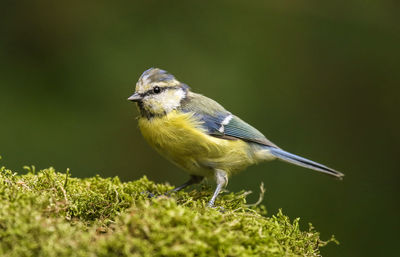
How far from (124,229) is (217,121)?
4.47 feet

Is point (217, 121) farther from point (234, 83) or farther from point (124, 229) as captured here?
point (234, 83)

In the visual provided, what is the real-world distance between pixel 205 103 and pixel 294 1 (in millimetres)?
2396

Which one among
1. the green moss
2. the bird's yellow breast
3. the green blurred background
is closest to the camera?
the green moss

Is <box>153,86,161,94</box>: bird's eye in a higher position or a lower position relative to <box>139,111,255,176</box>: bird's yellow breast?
higher

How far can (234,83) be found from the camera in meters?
4.54

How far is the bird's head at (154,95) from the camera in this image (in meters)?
2.57

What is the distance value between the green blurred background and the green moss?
7.91 feet

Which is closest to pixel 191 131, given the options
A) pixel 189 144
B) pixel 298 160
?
pixel 189 144

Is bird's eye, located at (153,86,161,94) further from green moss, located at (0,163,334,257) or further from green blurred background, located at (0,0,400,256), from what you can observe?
green blurred background, located at (0,0,400,256)

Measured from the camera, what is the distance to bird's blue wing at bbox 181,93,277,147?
2.63m

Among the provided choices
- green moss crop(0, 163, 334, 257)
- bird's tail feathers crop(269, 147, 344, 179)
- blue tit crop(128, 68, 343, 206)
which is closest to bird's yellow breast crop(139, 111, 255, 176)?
blue tit crop(128, 68, 343, 206)

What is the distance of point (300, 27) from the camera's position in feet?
15.8

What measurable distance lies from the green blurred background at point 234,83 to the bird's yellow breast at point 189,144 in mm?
1717

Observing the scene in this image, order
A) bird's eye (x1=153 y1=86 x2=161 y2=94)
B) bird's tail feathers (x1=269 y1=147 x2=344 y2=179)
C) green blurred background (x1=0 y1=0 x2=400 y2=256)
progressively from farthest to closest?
green blurred background (x1=0 y1=0 x2=400 y2=256)
bird's tail feathers (x1=269 y1=147 x2=344 y2=179)
bird's eye (x1=153 y1=86 x2=161 y2=94)
